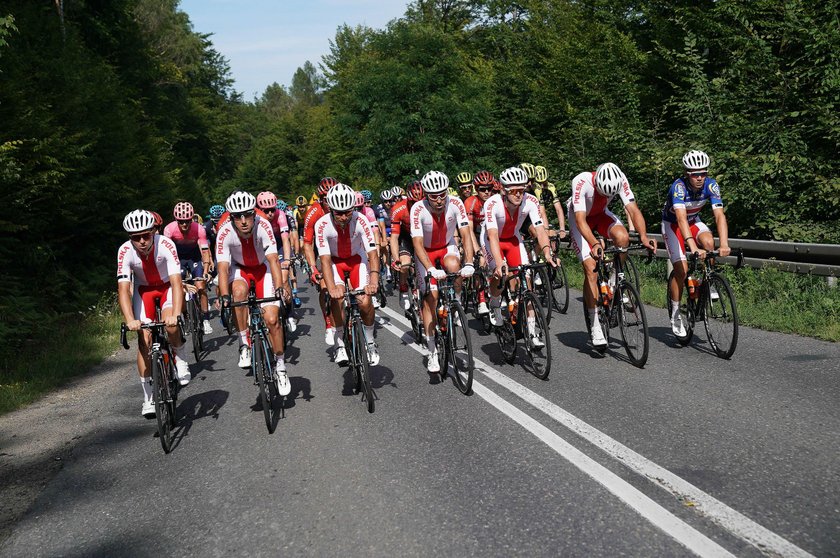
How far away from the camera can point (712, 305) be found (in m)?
7.82

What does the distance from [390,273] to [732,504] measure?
1174 cm

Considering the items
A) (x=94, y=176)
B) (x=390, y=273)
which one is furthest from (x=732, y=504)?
(x=94, y=176)

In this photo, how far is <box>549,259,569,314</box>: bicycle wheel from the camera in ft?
39.4

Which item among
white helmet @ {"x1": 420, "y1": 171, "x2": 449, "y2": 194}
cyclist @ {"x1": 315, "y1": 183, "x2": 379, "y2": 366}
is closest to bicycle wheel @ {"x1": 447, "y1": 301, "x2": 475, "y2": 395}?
cyclist @ {"x1": 315, "y1": 183, "x2": 379, "y2": 366}

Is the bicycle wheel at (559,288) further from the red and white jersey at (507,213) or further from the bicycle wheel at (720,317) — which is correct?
the bicycle wheel at (720,317)

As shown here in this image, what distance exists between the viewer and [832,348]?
7746mm

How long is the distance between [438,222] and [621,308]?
7.63 feet

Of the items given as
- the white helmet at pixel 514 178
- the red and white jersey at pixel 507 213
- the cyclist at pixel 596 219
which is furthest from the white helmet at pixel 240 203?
the cyclist at pixel 596 219

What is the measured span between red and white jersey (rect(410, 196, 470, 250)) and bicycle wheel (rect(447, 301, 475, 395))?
1.13 metres

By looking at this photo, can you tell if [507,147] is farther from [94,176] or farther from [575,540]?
[575,540]

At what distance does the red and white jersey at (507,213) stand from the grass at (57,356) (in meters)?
6.05

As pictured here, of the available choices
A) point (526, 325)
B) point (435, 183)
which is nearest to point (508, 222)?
point (435, 183)

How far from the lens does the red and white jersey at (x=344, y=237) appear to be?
25.3 ft

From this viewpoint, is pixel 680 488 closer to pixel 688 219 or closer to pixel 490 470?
pixel 490 470
